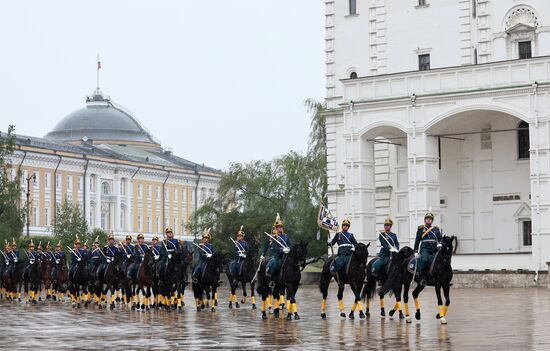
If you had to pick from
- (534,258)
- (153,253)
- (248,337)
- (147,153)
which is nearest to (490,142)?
(534,258)

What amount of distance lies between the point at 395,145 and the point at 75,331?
1471 inches

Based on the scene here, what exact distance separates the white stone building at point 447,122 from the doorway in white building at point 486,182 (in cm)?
5

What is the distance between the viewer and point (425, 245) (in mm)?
28812

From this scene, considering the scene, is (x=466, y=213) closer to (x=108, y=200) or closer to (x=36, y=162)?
(x=36, y=162)

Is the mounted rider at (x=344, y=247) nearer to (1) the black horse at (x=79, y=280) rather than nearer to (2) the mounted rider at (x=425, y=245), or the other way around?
(2) the mounted rider at (x=425, y=245)

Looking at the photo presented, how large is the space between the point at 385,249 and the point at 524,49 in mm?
31504

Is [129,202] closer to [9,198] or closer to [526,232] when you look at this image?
[9,198]

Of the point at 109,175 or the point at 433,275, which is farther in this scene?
the point at 109,175

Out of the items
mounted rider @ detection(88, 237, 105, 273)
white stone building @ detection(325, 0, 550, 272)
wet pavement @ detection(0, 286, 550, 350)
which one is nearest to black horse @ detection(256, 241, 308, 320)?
wet pavement @ detection(0, 286, 550, 350)

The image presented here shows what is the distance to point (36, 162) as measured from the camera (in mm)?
112812

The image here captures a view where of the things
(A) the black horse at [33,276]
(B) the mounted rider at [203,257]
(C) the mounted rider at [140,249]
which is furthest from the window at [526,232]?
(B) the mounted rider at [203,257]

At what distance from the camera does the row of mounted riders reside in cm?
2886

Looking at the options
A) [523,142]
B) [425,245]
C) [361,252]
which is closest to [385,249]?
[361,252]

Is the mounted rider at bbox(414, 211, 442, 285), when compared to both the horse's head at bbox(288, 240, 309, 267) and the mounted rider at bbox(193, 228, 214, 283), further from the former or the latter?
the mounted rider at bbox(193, 228, 214, 283)
